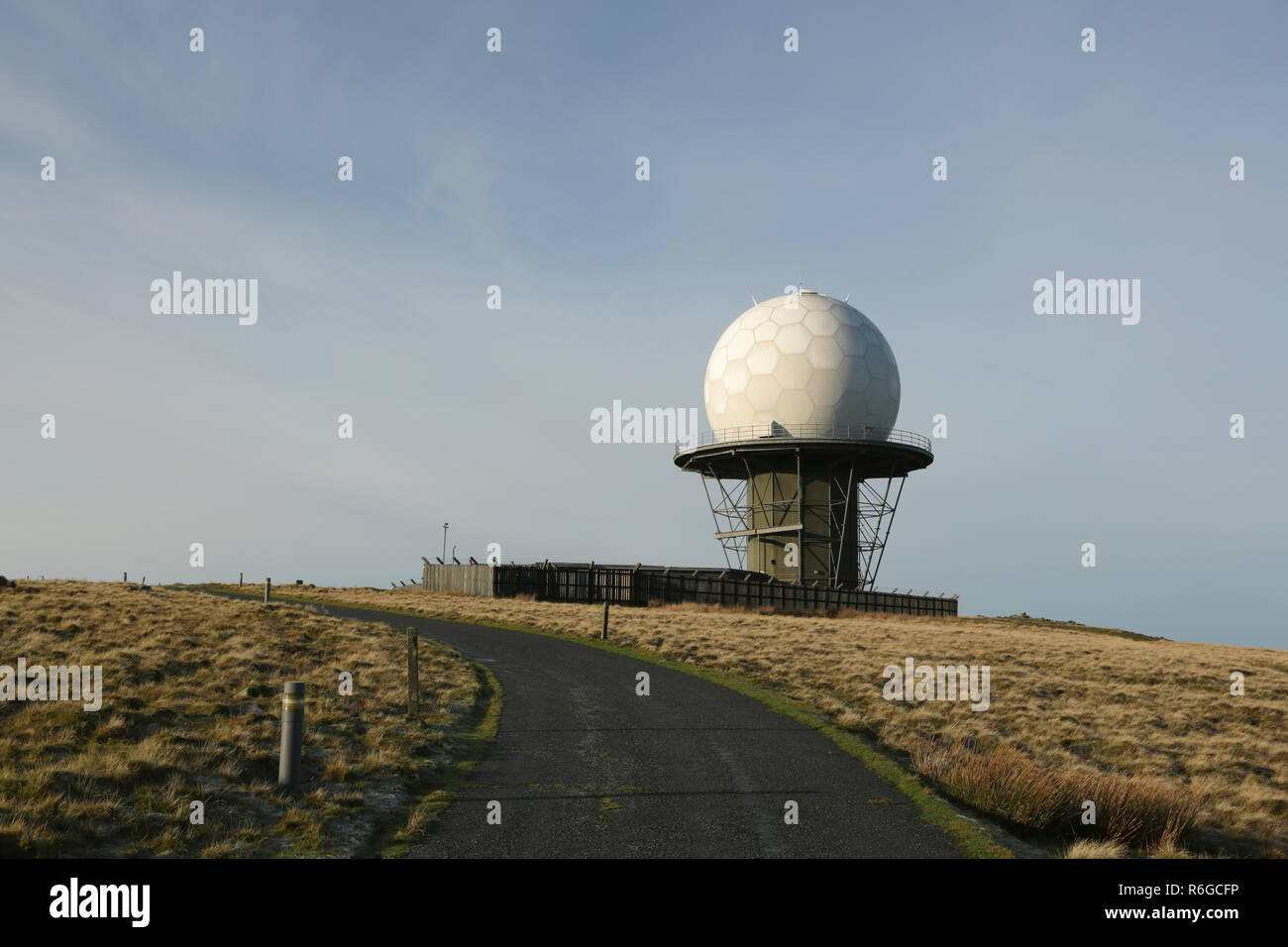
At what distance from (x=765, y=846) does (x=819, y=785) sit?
2.65m

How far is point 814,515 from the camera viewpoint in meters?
48.1

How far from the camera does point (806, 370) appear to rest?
4672 cm

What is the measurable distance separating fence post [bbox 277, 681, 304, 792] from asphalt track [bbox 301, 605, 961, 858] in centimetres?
178

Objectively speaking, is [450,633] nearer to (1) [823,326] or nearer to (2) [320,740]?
(2) [320,740]

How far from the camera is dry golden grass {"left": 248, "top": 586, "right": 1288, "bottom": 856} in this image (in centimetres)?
1134

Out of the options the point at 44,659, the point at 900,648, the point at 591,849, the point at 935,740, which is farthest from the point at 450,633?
the point at 591,849

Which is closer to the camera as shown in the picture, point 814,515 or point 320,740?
point 320,740

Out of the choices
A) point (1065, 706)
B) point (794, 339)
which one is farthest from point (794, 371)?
point (1065, 706)

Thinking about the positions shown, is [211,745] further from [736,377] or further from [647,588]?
[736,377]

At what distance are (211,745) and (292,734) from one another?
75.3 inches

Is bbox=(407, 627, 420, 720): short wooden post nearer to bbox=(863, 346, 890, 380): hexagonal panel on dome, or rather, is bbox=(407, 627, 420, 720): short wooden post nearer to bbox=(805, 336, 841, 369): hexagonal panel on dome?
bbox=(805, 336, 841, 369): hexagonal panel on dome

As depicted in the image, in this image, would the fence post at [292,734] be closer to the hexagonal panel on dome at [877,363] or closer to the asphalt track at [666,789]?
the asphalt track at [666,789]

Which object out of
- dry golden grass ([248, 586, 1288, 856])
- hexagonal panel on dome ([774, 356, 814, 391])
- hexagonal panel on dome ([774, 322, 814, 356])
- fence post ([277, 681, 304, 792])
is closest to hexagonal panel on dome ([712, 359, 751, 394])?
hexagonal panel on dome ([774, 356, 814, 391])
